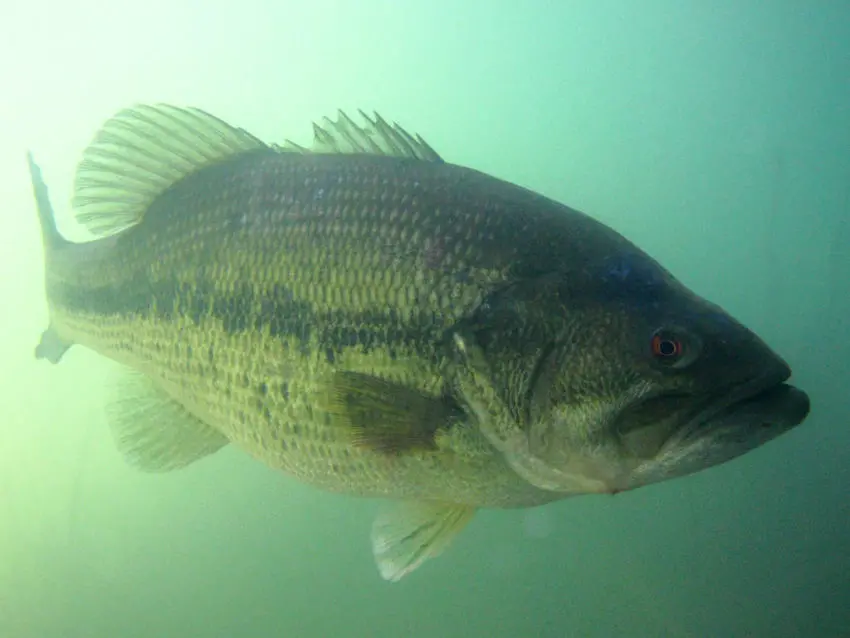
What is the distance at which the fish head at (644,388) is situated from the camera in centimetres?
118

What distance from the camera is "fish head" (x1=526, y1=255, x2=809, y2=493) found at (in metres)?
1.18

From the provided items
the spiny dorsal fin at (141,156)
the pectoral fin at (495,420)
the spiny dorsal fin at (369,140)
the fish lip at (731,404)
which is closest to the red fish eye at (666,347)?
the fish lip at (731,404)

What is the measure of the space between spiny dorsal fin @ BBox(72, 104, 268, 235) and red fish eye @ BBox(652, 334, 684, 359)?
143 centimetres

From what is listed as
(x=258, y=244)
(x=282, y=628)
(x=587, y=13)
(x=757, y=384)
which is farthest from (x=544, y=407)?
(x=587, y=13)

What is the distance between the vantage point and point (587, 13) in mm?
12906

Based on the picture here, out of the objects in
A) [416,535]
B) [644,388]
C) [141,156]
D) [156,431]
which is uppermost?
[644,388]

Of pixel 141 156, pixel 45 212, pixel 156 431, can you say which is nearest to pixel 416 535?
pixel 156 431

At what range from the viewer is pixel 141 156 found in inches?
83.2

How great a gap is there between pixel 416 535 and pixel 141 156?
5.40 ft

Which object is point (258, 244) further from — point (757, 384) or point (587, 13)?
point (587, 13)

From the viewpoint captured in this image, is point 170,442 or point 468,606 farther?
point 468,606

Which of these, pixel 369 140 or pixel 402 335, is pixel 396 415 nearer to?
pixel 402 335

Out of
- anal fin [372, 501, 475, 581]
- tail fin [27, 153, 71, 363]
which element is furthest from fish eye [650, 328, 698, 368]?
tail fin [27, 153, 71, 363]

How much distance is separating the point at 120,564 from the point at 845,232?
47.8 feet
